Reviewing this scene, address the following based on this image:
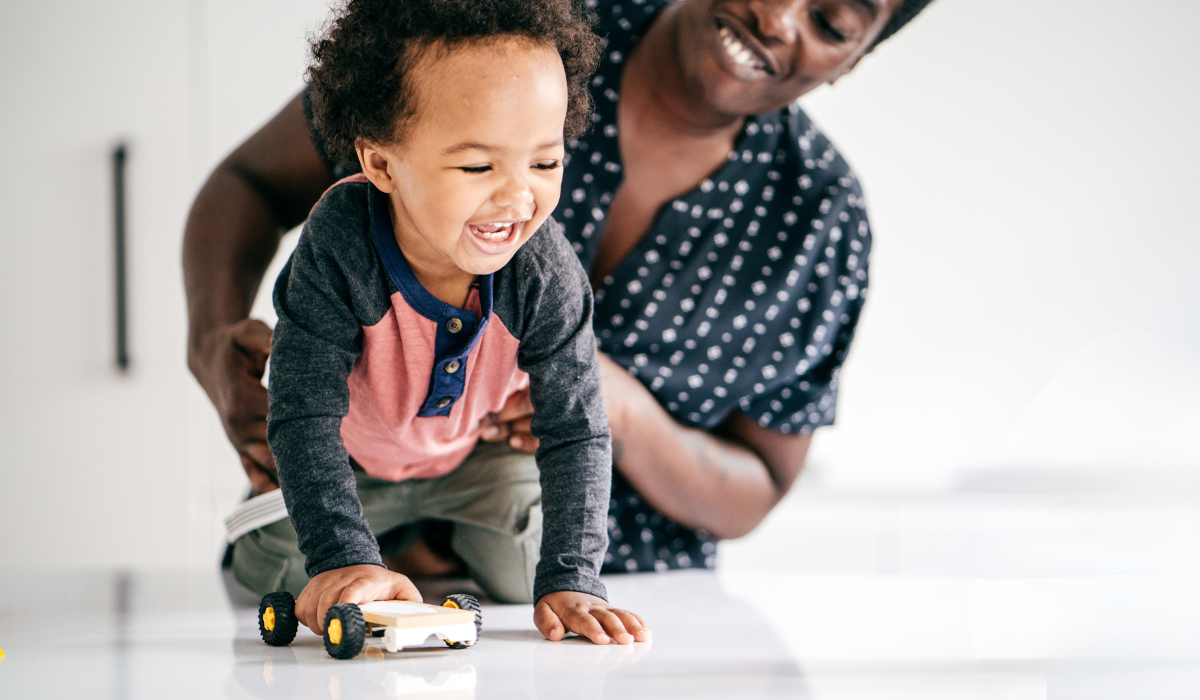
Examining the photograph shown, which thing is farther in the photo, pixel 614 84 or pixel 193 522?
pixel 193 522

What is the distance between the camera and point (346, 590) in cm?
65

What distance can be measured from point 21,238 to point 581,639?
6.84 ft

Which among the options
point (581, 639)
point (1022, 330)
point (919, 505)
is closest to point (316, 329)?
point (581, 639)

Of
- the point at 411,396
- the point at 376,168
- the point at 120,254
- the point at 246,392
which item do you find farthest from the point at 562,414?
the point at 120,254

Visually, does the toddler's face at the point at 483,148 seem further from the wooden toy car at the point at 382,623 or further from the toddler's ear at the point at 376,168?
the wooden toy car at the point at 382,623

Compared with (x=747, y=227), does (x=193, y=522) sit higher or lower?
lower

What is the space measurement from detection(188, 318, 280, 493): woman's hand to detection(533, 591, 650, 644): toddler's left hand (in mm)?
351

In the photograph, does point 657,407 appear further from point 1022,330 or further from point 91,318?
point 91,318

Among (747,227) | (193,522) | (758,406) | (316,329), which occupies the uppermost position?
(747,227)

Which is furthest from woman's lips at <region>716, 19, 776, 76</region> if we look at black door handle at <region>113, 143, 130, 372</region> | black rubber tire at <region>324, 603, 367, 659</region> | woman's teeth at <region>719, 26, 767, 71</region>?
black door handle at <region>113, 143, 130, 372</region>

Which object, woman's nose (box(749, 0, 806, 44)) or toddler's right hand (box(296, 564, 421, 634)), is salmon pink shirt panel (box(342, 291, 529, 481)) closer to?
toddler's right hand (box(296, 564, 421, 634))

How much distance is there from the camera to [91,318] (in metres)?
2.26

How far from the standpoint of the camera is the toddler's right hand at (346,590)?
65 centimetres

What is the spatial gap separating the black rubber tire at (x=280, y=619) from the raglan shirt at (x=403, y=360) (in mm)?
31
